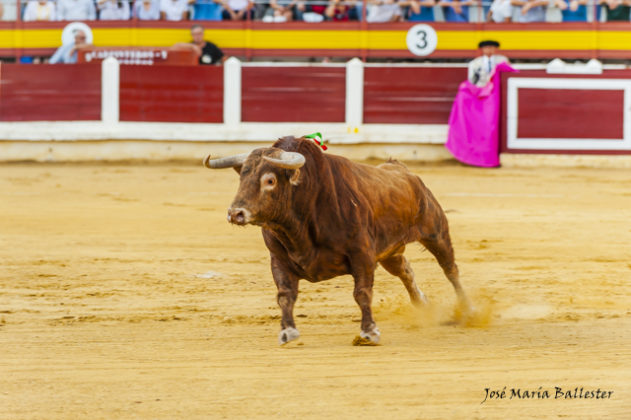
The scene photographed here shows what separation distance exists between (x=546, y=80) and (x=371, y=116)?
2.14 metres

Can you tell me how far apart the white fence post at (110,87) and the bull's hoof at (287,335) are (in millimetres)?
9350

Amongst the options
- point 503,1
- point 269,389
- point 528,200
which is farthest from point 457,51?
point 269,389

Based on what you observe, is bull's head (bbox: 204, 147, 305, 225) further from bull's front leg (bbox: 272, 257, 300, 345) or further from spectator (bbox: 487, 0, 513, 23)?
spectator (bbox: 487, 0, 513, 23)

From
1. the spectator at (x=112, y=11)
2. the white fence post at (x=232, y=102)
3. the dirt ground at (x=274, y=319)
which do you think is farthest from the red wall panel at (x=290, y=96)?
the dirt ground at (x=274, y=319)

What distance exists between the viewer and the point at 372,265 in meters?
4.73

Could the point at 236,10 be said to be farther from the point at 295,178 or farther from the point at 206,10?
the point at 295,178

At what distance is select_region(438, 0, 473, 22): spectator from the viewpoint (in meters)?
15.2

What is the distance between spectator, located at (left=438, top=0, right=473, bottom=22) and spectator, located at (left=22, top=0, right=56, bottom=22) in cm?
541

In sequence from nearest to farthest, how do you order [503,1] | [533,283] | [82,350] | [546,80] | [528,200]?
[82,350] < [533,283] < [528,200] < [546,80] < [503,1]

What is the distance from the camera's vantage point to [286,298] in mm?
4691

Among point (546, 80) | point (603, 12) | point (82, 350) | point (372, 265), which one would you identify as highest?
point (603, 12)

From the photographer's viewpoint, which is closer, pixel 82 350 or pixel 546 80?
pixel 82 350

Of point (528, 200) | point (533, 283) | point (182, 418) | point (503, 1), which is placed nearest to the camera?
point (182, 418)

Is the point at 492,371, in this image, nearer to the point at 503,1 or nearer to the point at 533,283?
the point at 533,283
